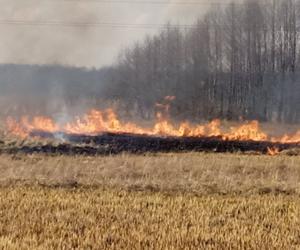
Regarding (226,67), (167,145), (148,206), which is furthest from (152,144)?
(226,67)

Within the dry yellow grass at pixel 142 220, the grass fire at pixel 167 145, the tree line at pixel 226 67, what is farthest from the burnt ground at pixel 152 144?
the tree line at pixel 226 67

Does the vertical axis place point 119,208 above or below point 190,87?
below

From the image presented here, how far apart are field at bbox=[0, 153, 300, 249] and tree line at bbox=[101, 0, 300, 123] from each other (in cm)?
3421

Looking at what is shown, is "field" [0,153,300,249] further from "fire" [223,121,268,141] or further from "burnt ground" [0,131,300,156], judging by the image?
"fire" [223,121,268,141]

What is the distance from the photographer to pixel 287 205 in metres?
10.5

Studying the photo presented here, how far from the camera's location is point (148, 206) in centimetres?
1019

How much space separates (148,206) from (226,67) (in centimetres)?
4583

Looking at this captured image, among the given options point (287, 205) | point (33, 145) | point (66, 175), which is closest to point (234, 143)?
point (33, 145)

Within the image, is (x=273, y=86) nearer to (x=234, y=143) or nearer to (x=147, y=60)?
(x=147, y=60)

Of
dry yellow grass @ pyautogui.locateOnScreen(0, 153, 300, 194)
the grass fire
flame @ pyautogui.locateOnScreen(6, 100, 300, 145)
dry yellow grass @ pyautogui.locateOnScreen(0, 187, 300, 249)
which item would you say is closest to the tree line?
the grass fire

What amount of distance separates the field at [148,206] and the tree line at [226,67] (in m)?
34.2

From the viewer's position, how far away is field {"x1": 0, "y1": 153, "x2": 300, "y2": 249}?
7477mm

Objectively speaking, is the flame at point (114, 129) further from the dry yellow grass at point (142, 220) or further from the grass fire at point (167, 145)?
the dry yellow grass at point (142, 220)

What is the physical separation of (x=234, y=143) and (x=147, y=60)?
3161 cm
